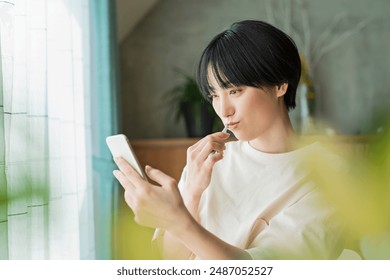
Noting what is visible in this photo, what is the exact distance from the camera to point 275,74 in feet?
2.43

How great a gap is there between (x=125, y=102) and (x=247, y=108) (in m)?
1.46

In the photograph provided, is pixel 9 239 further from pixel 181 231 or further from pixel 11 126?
pixel 181 231

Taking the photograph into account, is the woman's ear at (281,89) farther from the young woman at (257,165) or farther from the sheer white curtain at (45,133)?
the sheer white curtain at (45,133)

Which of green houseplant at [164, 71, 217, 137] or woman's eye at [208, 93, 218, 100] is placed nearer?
woman's eye at [208, 93, 218, 100]

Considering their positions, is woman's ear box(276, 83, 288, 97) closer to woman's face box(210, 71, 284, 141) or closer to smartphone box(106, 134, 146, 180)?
woman's face box(210, 71, 284, 141)

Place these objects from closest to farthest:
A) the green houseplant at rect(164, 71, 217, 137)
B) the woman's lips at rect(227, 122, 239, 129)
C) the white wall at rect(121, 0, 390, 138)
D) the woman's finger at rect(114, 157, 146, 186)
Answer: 1. the woman's finger at rect(114, 157, 146, 186)
2. the woman's lips at rect(227, 122, 239, 129)
3. the white wall at rect(121, 0, 390, 138)
4. the green houseplant at rect(164, 71, 217, 137)

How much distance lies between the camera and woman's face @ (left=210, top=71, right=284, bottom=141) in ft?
2.45

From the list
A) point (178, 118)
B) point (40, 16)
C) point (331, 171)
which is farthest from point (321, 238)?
point (178, 118)

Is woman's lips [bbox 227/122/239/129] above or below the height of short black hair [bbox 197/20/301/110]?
below

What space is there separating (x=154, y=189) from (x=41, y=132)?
37cm

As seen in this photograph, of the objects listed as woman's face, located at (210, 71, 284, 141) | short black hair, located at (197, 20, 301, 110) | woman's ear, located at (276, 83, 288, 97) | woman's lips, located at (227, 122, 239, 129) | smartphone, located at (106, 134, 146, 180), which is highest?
short black hair, located at (197, 20, 301, 110)

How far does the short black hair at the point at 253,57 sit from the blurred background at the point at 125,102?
146 mm

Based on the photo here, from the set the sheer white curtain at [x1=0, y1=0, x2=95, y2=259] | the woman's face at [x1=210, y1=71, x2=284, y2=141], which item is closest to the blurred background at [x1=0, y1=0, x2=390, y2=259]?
the sheer white curtain at [x1=0, y1=0, x2=95, y2=259]
